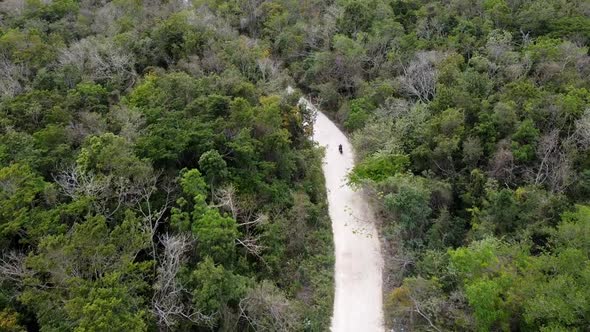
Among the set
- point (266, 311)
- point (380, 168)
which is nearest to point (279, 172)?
point (380, 168)

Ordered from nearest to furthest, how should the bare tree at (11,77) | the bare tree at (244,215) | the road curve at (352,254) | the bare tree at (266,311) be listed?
the bare tree at (266,311) < the road curve at (352,254) < the bare tree at (244,215) < the bare tree at (11,77)

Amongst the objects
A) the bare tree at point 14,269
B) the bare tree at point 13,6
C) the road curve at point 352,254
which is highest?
the bare tree at point 14,269

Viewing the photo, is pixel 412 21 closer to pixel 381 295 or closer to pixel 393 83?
pixel 393 83

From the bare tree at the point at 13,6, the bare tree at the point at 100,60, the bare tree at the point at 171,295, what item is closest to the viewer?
the bare tree at the point at 171,295

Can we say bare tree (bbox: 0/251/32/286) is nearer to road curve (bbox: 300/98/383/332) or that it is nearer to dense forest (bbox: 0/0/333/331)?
dense forest (bbox: 0/0/333/331)

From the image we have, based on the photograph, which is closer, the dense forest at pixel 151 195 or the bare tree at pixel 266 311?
the dense forest at pixel 151 195

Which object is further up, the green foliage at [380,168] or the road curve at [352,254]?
the green foliage at [380,168]

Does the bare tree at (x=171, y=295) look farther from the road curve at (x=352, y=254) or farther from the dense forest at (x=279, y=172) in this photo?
the road curve at (x=352, y=254)

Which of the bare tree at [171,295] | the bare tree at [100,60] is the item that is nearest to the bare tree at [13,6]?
the bare tree at [100,60]
